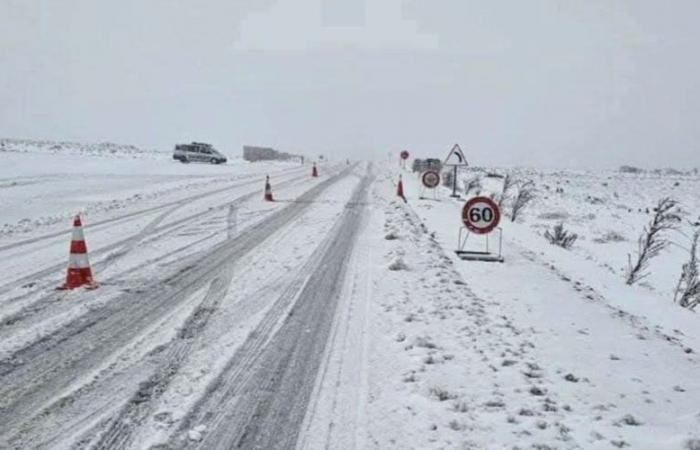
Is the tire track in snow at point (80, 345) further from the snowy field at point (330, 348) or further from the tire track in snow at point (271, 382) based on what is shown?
the tire track in snow at point (271, 382)

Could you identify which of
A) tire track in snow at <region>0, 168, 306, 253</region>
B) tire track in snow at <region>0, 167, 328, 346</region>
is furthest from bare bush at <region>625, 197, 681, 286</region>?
tire track in snow at <region>0, 168, 306, 253</region>

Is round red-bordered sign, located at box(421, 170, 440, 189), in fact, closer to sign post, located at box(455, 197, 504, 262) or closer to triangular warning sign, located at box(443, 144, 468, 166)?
triangular warning sign, located at box(443, 144, 468, 166)

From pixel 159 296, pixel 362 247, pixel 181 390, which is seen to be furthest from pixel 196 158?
pixel 181 390

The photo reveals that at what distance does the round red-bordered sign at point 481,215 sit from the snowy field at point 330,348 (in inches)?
28.4

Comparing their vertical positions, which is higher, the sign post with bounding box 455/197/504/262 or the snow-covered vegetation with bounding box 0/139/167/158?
the snow-covered vegetation with bounding box 0/139/167/158

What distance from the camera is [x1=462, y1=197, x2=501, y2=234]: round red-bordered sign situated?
10711mm

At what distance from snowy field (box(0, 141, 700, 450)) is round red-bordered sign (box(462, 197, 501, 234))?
722 millimetres

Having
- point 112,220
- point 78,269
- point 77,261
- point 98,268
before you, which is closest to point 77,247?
point 77,261

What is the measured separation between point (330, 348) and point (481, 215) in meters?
5.77

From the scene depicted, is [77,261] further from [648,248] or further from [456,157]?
[456,157]

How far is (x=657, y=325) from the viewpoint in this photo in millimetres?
7875

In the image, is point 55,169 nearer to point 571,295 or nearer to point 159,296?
point 159,296

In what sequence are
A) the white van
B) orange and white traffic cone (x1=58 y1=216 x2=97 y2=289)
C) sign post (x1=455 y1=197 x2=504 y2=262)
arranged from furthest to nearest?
the white van
sign post (x1=455 y1=197 x2=504 y2=262)
orange and white traffic cone (x1=58 y1=216 x2=97 y2=289)

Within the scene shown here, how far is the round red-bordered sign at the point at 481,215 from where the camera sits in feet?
35.1
